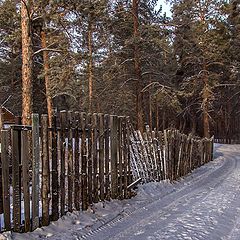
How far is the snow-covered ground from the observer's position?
5250 mm

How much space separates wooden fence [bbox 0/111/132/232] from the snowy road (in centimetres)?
78

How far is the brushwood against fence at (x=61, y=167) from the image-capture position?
4812 millimetres

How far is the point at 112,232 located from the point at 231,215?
251 centimetres

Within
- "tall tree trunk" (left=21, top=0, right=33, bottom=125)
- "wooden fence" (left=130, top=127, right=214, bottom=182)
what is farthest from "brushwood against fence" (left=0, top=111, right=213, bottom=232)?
"tall tree trunk" (left=21, top=0, right=33, bottom=125)

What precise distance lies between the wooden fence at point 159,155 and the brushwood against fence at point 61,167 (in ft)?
0.64

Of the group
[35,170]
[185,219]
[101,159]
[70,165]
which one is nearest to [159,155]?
[101,159]

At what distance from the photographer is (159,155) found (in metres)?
10.6

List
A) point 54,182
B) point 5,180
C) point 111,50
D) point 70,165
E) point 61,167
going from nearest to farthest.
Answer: point 5,180, point 54,182, point 61,167, point 70,165, point 111,50

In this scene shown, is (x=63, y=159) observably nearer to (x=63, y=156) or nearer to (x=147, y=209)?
(x=63, y=156)

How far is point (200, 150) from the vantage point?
17531mm

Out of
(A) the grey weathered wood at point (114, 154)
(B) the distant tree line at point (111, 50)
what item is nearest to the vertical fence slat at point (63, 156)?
(A) the grey weathered wood at point (114, 154)

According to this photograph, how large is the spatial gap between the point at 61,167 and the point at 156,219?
1936 mm

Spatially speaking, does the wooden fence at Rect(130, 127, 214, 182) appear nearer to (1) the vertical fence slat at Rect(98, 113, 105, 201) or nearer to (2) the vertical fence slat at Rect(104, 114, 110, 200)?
(2) the vertical fence slat at Rect(104, 114, 110, 200)

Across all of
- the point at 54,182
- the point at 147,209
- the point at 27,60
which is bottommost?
the point at 147,209
